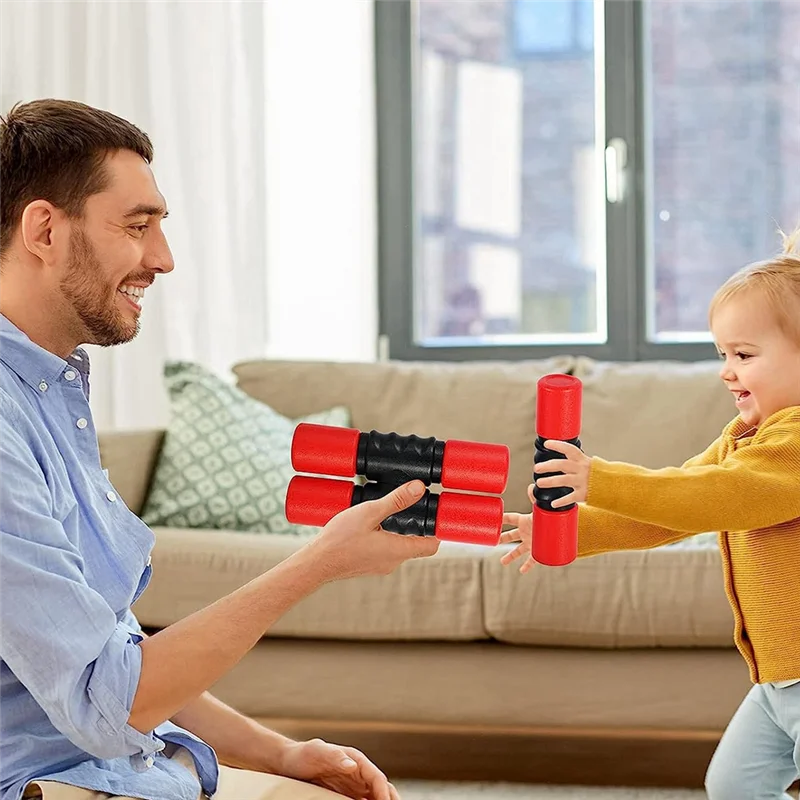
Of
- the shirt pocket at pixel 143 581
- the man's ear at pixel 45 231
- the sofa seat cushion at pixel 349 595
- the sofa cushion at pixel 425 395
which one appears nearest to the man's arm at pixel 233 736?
the shirt pocket at pixel 143 581

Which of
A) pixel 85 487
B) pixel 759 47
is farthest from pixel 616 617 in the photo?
pixel 759 47

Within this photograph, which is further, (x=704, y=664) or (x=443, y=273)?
(x=443, y=273)

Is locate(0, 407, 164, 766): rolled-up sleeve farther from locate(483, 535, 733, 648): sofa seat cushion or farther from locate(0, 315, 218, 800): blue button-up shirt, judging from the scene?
locate(483, 535, 733, 648): sofa seat cushion

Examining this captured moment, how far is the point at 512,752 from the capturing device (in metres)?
2.46

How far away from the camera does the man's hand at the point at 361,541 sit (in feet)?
4.00

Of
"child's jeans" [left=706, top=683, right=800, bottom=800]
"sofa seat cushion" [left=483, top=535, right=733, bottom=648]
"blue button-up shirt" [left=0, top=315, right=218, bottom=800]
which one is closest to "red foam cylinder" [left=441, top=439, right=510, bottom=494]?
"blue button-up shirt" [left=0, top=315, right=218, bottom=800]

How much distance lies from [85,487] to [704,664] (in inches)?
60.8

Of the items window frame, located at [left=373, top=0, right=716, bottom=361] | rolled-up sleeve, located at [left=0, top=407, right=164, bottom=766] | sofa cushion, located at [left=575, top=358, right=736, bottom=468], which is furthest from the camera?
window frame, located at [left=373, top=0, right=716, bottom=361]

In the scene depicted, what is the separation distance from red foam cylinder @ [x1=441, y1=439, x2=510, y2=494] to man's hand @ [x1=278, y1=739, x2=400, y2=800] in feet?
1.25

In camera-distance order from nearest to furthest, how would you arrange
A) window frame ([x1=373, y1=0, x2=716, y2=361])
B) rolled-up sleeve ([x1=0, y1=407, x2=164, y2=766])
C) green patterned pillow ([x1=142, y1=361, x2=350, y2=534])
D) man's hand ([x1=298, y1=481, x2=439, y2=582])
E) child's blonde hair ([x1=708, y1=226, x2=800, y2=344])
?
rolled-up sleeve ([x1=0, y1=407, x2=164, y2=766]) → man's hand ([x1=298, y1=481, x2=439, y2=582]) → child's blonde hair ([x1=708, y1=226, x2=800, y2=344]) → green patterned pillow ([x1=142, y1=361, x2=350, y2=534]) → window frame ([x1=373, y1=0, x2=716, y2=361])

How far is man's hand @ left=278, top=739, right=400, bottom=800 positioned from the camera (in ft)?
4.56

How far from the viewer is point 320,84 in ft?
13.1

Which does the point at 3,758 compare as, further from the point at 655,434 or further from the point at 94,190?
the point at 655,434

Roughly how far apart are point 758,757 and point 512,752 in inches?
34.6
